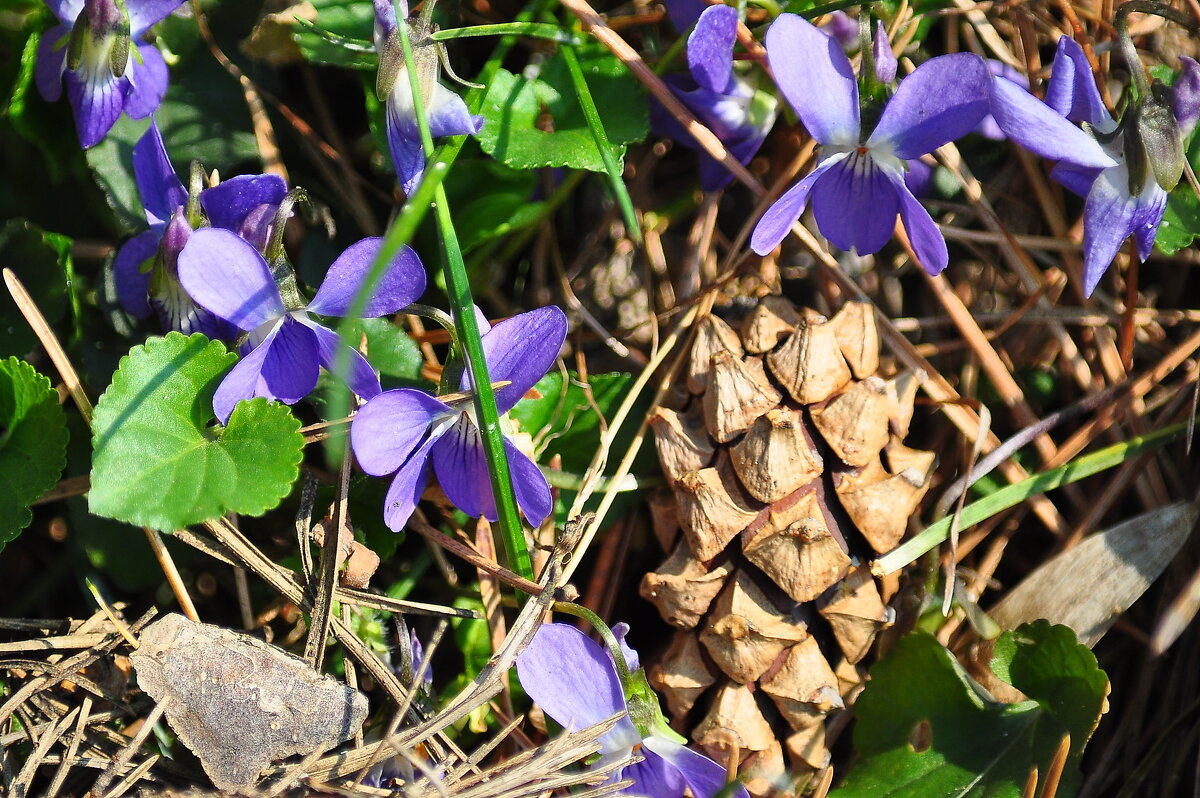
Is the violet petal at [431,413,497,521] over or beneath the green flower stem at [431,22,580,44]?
beneath

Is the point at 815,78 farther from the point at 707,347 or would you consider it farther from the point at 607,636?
the point at 607,636

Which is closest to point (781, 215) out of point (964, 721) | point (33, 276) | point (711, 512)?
point (711, 512)

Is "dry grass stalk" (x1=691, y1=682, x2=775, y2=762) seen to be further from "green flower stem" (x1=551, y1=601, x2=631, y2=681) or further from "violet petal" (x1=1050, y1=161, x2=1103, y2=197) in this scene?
"violet petal" (x1=1050, y1=161, x2=1103, y2=197)

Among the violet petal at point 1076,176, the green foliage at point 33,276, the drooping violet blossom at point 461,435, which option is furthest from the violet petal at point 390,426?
the violet petal at point 1076,176

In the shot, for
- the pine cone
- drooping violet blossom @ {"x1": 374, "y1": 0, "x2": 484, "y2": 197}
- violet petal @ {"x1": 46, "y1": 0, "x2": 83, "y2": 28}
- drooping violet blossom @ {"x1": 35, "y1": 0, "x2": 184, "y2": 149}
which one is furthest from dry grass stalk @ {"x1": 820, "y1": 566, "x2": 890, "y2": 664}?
violet petal @ {"x1": 46, "y1": 0, "x2": 83, "y2": 28}

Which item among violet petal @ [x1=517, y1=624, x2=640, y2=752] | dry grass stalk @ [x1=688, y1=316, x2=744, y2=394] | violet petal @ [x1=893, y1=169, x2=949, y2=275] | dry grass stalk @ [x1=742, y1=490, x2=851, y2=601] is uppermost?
violet petal @ [x1=893, y1=169, x2=949, y2=275]

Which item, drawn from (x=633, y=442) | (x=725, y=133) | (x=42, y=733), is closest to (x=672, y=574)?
(x=633, y=442)

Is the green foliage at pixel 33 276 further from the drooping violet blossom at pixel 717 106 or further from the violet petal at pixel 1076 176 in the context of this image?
the violet petal at pixel 1076 176
